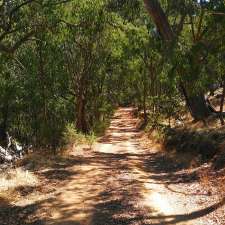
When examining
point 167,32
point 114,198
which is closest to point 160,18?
point 167,32

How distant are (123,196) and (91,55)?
1918cm

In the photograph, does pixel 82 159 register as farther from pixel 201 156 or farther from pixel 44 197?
pixel 44 197

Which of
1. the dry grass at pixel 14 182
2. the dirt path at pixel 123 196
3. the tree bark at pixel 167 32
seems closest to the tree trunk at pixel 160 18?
the tree bark at pixel 167 32

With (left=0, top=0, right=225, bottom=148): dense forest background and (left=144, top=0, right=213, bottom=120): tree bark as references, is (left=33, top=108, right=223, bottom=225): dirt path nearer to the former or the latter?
(left=0, top=0, right=225, bottom=148): dense forest background

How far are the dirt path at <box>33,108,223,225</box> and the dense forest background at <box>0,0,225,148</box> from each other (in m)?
3.28

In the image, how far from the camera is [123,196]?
13.7 metres

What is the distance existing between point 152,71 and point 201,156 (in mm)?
23740

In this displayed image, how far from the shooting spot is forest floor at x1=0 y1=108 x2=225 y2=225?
37.8 feet

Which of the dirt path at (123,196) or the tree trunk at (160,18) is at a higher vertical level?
Result: the tree trunk at (160,18)

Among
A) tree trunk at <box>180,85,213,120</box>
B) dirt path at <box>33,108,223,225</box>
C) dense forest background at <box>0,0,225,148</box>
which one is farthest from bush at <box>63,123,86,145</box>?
tree trunk at <box>180,85,213,120</box>

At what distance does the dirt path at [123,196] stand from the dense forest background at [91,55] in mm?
3276

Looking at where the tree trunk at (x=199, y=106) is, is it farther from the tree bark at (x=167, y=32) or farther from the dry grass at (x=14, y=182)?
the dry grass at (x=14, y=182)

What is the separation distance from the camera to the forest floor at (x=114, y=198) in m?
11.5

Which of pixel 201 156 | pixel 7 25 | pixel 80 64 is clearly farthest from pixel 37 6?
pixel 80 64
